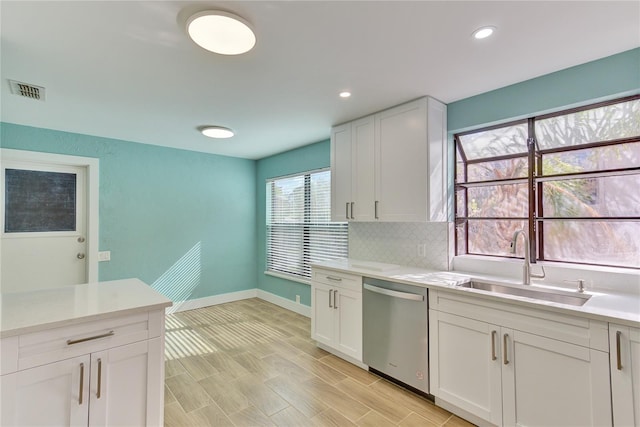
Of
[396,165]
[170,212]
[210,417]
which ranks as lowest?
[210,417]

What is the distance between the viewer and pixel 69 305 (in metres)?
1.62

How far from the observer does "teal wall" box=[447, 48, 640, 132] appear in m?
1.99

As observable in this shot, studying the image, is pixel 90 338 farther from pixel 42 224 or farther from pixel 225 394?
pixel 42 224

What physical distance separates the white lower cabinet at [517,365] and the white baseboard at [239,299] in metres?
2.45

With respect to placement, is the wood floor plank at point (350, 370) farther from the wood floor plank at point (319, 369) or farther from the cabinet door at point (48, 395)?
the cabinet door at point (48, 395)

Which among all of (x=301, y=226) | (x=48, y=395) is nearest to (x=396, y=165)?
(x=301, y=226)

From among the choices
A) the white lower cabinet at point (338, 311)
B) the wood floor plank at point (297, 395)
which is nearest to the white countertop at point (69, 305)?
the wood floor plank at point (297, 395)

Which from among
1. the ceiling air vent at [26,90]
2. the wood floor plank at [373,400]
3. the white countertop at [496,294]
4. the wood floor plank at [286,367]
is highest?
the ceiling air vent at [26,90]

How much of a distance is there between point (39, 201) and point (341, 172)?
12.2ft

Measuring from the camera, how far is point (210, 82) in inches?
94.4

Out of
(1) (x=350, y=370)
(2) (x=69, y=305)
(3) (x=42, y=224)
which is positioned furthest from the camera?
(3) (x=42, y=224)

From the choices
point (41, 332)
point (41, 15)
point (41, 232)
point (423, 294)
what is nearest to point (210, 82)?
point (41, 15)

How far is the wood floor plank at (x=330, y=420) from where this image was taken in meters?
2.08

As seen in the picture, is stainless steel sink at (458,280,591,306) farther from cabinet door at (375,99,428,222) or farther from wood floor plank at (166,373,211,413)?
wood floor plank at (166,373,211,413)
